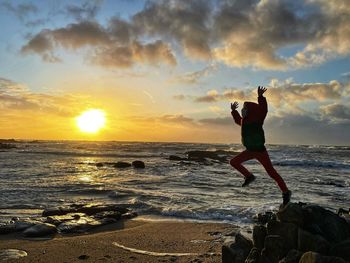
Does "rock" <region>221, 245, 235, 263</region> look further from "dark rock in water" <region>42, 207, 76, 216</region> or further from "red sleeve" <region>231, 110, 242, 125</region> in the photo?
"dark rock in water" <region>42, 207, 76, 216</region>

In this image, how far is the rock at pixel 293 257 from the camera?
5887mm

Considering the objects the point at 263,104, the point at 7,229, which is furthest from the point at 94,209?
the point at 263,104

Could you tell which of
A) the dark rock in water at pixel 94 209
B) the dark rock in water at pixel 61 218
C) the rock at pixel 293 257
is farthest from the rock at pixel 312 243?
the dark rock in water at pixel 94 209

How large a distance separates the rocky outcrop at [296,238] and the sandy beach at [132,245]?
4.54 ft

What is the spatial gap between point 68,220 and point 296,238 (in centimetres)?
777

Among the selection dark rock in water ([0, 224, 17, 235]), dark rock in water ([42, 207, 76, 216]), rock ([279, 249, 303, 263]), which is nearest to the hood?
→ rock ([279, 249, 303, 263])

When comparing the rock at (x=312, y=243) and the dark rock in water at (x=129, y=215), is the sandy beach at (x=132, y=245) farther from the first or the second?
the rock at (x=312, y=243)

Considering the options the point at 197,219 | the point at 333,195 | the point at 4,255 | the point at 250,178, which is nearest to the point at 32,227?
the point at 4,255

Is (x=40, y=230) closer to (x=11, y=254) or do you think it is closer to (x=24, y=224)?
(x=24, y=224)

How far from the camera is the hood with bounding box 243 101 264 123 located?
784 cm

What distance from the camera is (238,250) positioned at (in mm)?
7445

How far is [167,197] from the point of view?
17.8 meters

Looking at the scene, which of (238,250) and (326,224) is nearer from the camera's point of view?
(326,224)

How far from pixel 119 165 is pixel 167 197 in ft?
80.0
